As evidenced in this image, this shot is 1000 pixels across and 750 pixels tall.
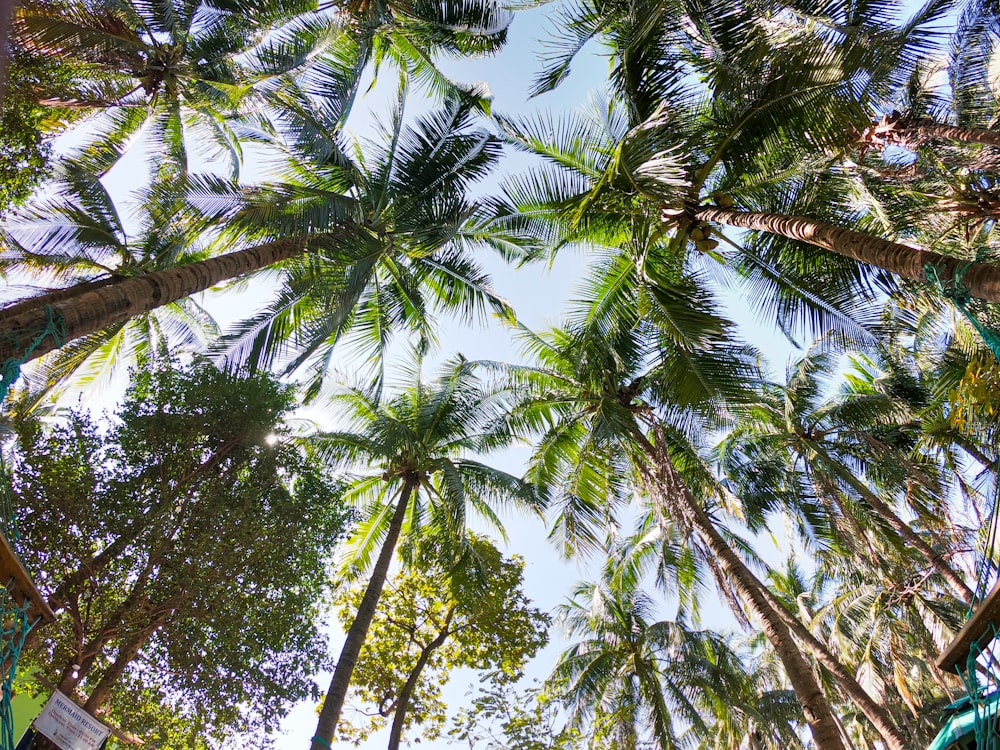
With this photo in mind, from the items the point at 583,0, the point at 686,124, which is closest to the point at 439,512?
the point at 686,124

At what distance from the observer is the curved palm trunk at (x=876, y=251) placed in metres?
5.45

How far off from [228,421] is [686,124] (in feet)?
26.3

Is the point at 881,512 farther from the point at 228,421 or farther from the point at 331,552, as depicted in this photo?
the point at 228,421

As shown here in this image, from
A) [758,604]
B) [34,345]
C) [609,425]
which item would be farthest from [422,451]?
[34,345]

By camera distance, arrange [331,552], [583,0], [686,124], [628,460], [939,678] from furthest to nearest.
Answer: [628,460] < [939,678] < [331,552] < [583,0] < [686,124]

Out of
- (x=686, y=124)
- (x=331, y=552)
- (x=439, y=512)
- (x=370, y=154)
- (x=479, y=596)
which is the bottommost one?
(x=331, y=552)

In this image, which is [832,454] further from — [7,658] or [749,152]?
[7,658]

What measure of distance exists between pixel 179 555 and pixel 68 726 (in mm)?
2948

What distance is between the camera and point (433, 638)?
50.6ft

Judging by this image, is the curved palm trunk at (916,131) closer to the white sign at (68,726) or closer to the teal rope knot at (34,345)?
the teal rope knot at (34,345)

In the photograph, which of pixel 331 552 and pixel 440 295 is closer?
pixel 331 552

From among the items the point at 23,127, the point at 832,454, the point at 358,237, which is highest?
the point at 832,454

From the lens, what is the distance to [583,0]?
31.9ft

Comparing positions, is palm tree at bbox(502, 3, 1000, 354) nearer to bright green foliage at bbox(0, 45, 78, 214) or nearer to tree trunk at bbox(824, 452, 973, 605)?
tree trunk at bbox(824, 452, 973, 605)
